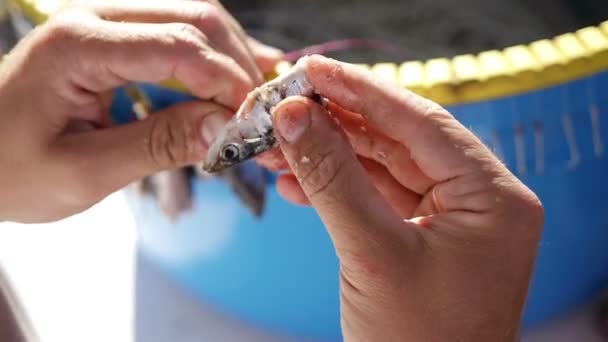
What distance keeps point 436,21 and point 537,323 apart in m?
0.46

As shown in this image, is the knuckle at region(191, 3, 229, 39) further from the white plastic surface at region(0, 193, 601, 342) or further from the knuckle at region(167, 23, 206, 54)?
the white plastic surface at region(0, 193, 601, 342)

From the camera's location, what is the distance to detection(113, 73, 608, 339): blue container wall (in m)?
0.52

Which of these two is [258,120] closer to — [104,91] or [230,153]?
[230,153]

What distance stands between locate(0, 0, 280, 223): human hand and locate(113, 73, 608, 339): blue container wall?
Result: 0.06 m

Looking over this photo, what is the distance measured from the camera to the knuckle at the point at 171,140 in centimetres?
47

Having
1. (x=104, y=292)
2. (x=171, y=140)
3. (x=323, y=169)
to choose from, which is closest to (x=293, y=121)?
(x=323, y=169)

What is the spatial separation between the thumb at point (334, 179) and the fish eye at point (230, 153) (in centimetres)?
5

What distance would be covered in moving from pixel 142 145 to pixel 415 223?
0.21 m

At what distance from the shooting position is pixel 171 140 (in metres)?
0.48

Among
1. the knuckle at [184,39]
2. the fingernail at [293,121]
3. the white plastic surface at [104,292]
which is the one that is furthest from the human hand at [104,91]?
the white plastic surface at [104,292]

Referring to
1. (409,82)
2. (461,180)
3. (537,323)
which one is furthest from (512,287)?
(537,323)

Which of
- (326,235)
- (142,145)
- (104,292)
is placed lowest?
(104,292)

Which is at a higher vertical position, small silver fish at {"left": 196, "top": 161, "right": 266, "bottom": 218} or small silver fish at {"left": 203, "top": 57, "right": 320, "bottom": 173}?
small silver fish at {"left": 203, "top": 57, "right": 320, "bottom": 173}

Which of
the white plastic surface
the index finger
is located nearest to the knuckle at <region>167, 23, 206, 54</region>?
the index finger
